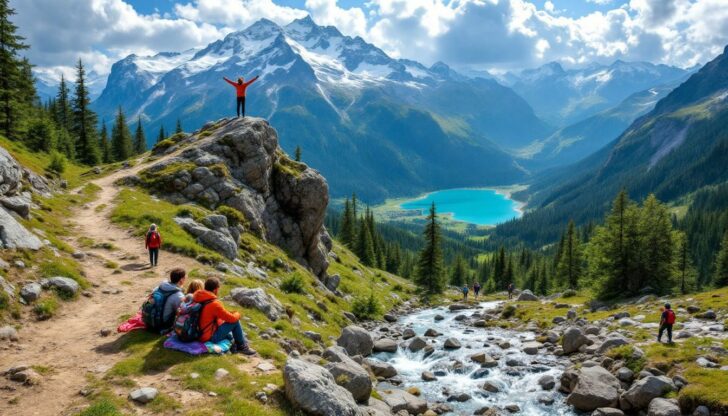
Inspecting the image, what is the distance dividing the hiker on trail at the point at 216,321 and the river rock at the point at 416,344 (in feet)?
75.7

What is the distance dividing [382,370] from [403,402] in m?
6.96

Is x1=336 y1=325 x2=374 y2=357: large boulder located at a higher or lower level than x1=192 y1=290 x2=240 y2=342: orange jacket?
lower

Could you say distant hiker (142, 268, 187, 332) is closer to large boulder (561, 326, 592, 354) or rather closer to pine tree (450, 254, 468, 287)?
large boulder (561, 326, 592, 354)

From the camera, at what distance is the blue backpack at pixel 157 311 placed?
1769 cm

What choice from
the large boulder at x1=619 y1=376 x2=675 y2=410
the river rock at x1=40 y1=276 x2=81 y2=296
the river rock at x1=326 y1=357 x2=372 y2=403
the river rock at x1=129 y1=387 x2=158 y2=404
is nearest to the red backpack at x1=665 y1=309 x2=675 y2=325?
the large boulder at x1=619 y1=376 x2=675 y2=410

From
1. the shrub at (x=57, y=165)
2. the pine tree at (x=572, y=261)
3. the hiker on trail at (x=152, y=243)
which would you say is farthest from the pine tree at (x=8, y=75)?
the pine tree at (x=572, y=261)

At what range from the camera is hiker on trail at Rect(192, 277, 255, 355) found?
16672 mm

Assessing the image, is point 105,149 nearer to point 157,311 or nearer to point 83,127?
point 83,127

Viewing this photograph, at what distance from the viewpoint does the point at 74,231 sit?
30656mm

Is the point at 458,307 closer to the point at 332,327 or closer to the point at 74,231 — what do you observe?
the point at 332,327

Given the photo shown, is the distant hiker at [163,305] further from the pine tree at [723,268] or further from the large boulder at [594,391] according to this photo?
the pine tree at [723,268]

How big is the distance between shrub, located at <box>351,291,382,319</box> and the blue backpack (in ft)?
110

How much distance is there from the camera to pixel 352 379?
18547 mm

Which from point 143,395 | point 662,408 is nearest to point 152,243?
point 143,395
